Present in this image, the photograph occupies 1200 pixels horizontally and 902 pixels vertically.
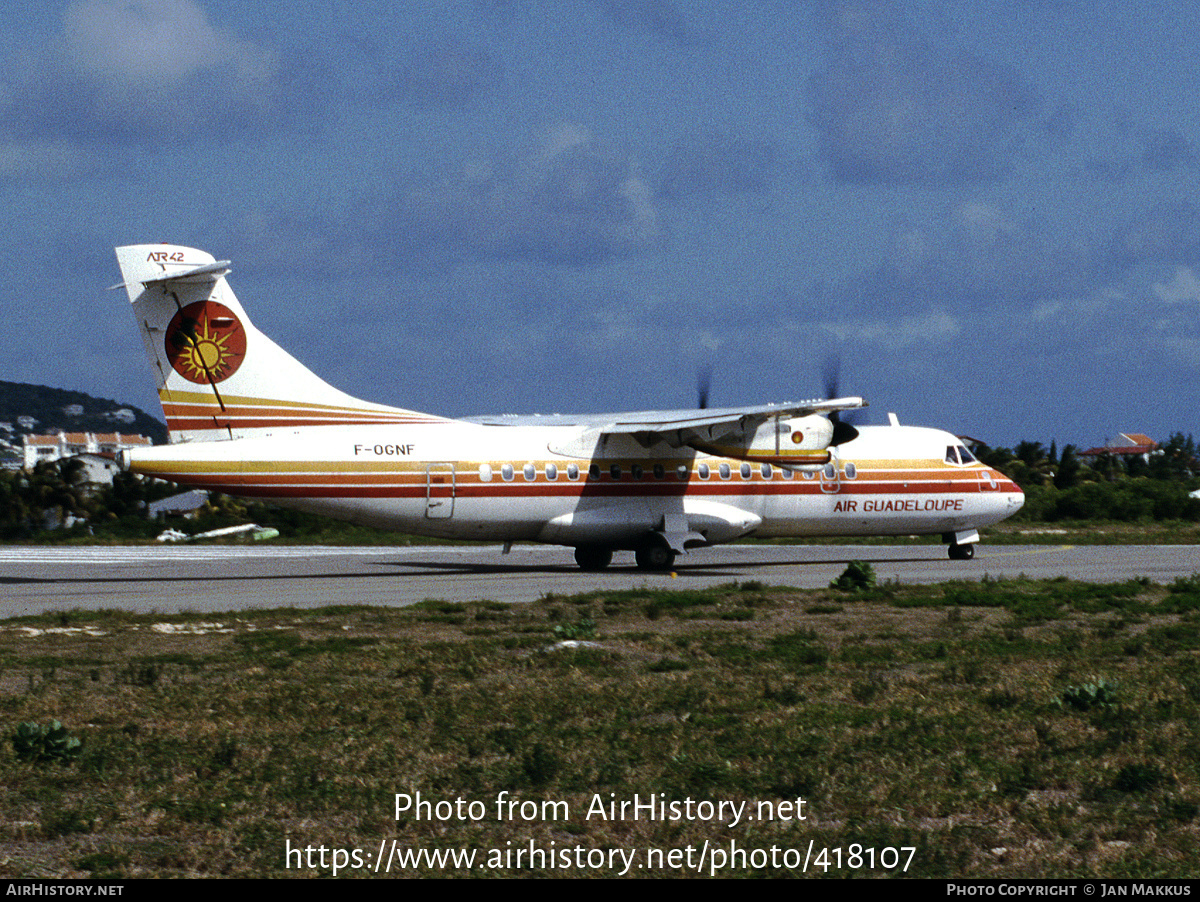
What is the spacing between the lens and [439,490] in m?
28.9

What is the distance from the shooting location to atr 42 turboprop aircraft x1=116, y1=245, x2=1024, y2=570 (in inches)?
1070

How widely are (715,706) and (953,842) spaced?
445cm

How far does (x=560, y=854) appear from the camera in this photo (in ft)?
→ 24.8

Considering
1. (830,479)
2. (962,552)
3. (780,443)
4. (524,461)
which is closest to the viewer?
(524,461)

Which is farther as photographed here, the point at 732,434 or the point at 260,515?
the point at 260,515

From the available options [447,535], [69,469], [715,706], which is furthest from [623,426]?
[69,469]

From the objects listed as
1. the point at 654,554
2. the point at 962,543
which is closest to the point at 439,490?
the point at 654,554

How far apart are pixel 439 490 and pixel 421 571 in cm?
383

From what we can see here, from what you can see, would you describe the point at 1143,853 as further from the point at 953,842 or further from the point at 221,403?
the point at 221,403

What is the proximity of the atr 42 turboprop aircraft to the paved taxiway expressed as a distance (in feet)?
4.21

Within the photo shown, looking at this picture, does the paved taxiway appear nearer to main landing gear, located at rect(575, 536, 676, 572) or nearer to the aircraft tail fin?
main landing gear, located at rect(575, 536, 676, 572)

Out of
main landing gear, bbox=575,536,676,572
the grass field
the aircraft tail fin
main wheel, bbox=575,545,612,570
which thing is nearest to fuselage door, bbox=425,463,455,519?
the aircraft tail fin

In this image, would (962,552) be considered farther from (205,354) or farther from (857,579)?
(205,354)

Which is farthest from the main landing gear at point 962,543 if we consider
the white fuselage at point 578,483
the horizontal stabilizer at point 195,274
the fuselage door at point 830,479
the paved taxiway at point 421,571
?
the horizontal stabilizer at point 195,274
